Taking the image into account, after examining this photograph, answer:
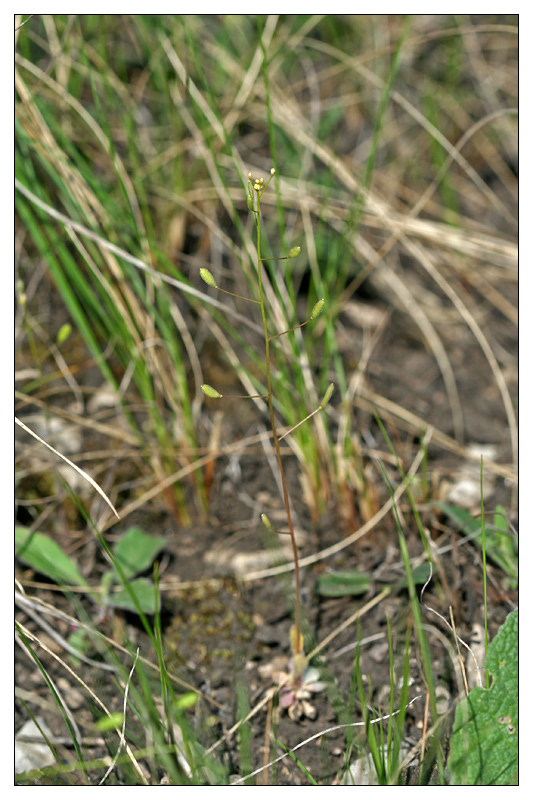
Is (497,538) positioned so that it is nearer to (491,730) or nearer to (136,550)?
(491,730)

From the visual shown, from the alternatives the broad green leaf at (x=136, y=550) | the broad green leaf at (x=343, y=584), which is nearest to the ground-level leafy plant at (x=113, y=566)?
the broad green leaf at (x=136, y=550)

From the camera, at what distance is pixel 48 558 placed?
138 cm

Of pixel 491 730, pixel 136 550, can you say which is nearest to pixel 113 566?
pixel 136 550

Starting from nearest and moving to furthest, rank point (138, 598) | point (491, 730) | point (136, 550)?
1. point (491, 730)
2. point (138, 598)
3. point (136, 550)

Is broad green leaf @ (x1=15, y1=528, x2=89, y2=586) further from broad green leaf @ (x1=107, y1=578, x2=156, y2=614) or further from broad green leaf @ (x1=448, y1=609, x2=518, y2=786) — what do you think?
broad green leaf @ (x1=448, y1=609, x2=518, y2=786)

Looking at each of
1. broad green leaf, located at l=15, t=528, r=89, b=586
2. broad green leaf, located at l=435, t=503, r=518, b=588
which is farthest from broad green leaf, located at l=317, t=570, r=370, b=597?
broad green leaf, located at l=15, t=528, r=89, b=586

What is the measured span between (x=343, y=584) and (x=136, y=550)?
47 cm

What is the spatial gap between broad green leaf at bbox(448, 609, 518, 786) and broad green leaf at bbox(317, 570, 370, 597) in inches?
11.9

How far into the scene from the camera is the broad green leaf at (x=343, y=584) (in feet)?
4.35

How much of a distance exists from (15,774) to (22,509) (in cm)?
60

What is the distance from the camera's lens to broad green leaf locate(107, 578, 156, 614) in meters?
1.28

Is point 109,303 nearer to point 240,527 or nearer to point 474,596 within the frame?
point 240,527

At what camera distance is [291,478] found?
1.64 m

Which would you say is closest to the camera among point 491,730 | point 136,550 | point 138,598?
point 491,730
